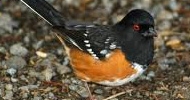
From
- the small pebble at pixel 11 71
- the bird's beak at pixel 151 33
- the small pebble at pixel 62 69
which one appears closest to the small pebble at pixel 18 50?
the small pebble at pixel 11 71

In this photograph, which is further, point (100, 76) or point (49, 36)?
point (49, 36)

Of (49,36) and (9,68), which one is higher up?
(49,36)

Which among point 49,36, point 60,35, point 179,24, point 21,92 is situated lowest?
point 21,92

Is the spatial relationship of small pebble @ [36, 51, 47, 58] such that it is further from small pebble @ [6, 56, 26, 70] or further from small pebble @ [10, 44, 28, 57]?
small pebble @ [6, 56, 26, 70]

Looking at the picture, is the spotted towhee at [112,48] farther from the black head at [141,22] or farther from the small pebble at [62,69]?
the small pebble at [62,69]

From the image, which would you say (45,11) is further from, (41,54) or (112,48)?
(112,48)

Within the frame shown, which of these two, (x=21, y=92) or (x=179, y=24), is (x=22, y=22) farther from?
(x=179, y=24)

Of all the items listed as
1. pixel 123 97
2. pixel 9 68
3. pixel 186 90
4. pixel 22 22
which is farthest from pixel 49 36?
pixel 186 90
